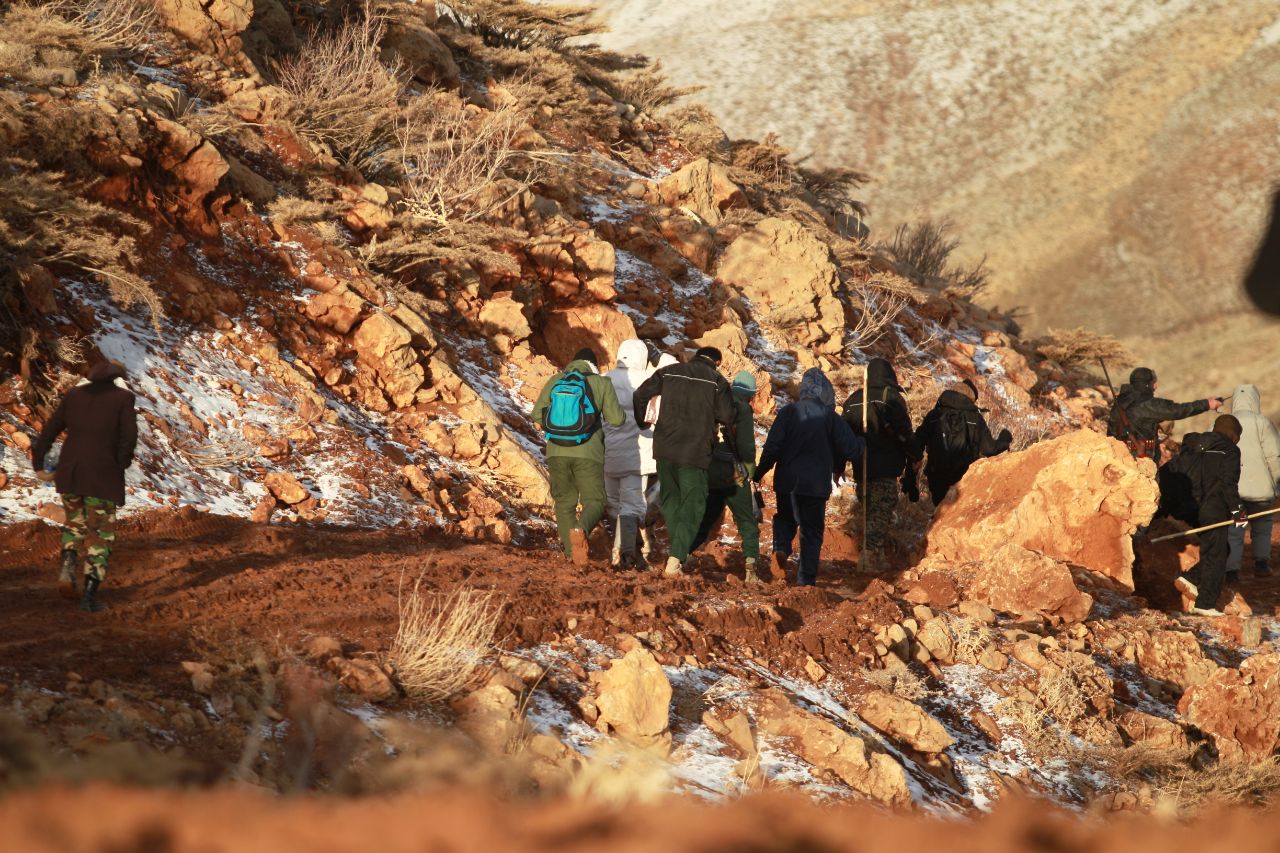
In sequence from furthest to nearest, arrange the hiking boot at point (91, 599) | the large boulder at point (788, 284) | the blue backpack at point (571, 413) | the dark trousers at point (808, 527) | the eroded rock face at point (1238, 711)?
the large boulder at point (788, 284), the dark trousers at point (808, 527), the blue backpack at point (571, 413), the eroded rock face at point (1238, 711), the hiking boot at point (91, 599)

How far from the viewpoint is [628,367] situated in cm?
984

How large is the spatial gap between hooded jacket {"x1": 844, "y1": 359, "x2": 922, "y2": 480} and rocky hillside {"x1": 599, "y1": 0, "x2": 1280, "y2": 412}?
1172 inches

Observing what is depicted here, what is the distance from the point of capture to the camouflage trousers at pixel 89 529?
675 cm

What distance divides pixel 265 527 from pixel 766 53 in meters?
50.6

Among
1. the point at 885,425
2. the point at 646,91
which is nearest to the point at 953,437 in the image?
the point at 885,425

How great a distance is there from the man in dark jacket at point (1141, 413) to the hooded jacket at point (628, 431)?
5.36 m

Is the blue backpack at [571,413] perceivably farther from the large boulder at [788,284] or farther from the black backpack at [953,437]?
the large boulder at [788,284]

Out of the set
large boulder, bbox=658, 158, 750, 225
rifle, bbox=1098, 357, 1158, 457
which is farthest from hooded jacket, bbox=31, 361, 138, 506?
large boulder, bbox=658, 158, 750, 225

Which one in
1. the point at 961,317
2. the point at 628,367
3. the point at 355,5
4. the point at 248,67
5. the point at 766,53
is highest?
the point at 766,53

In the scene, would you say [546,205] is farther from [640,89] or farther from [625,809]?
[625,809]

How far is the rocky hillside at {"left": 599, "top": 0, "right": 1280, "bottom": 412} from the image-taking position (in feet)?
141

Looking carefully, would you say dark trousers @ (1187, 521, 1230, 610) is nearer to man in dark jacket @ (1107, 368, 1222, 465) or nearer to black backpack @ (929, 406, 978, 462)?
man in dark jacket @ (1107, 368, 1222, 465)

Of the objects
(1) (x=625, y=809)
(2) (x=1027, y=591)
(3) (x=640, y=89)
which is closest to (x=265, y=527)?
(2) (x=1027, y=591)

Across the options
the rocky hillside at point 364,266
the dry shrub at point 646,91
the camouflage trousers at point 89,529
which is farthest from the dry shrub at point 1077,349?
the camouflage trousers at point 89,529
